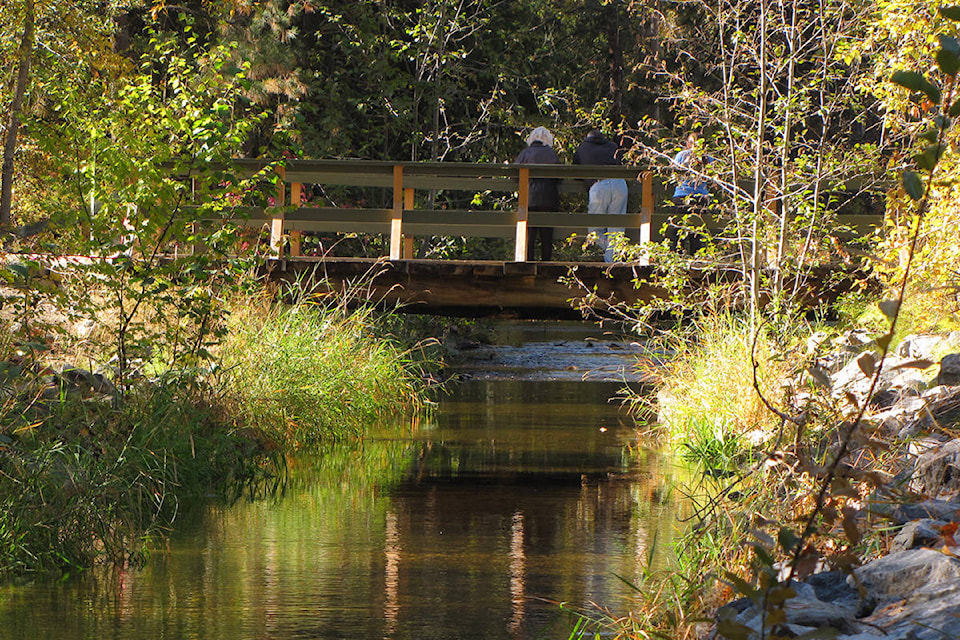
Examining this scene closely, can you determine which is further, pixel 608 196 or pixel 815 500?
pixel 608 196

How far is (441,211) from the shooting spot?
1427cm

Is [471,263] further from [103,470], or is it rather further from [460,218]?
[103,470]

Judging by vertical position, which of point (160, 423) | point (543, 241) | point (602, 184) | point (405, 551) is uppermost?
point (602, 184)

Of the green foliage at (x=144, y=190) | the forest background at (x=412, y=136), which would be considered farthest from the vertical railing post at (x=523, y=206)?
the green foliage at (x=144, y=190)

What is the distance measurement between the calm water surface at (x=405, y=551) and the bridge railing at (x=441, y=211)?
2.96 metres

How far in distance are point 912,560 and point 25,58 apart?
13.2m

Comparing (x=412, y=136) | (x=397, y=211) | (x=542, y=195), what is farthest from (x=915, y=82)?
(x=412, y=136)

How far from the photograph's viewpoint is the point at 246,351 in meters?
10.5

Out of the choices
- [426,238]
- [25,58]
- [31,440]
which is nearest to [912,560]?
[31,440]

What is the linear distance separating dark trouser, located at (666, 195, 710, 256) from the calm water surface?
1782mm

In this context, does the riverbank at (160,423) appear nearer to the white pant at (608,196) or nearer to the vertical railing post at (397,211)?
the vertical railing post at (397,211)

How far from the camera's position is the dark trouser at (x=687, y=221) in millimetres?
10828

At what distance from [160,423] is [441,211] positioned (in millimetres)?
6664

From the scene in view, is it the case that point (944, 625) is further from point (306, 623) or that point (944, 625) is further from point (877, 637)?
point (306, 623)
